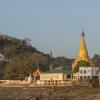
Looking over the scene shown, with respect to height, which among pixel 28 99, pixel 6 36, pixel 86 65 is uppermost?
pixel 6 36

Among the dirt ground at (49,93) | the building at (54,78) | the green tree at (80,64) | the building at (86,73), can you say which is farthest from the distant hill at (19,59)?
the dirt ground at (49,93)

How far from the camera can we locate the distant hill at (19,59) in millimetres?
81319

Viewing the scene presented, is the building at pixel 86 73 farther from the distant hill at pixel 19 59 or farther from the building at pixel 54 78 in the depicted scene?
the distant hill at pixel 19 59

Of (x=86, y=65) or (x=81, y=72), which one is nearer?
(x=81, y=72)

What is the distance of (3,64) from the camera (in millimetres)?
95375

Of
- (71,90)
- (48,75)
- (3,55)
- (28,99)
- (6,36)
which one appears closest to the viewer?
(28,99)

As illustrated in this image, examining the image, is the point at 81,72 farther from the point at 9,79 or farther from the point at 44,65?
the point at 44,65

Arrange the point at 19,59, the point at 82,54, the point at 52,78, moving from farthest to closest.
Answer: the point at 19,59 → the point at 82,54 → the point at 52,78

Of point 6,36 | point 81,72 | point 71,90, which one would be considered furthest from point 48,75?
point 6,36

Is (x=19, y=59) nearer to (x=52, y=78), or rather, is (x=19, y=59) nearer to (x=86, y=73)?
(x=52, y=78)

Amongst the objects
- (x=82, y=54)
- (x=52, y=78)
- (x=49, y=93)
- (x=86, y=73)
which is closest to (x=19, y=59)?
(x=82, y=54)

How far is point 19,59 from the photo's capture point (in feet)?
281

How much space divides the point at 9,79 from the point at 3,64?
16.9 metres

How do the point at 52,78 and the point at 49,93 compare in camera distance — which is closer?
the point at 49,93
